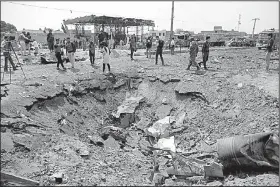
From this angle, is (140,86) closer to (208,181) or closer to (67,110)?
(67,110)

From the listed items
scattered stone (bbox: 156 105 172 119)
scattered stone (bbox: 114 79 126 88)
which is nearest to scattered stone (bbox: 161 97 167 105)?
scattered stone (bbox: 156 105 172 119)

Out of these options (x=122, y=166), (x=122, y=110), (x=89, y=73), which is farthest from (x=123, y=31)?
(x=122, y=166)

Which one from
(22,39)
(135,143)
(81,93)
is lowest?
(135,143)

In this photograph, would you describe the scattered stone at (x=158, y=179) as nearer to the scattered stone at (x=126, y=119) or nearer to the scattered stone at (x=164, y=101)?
the scattered stone at (x=126, y=119)

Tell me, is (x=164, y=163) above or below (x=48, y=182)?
below

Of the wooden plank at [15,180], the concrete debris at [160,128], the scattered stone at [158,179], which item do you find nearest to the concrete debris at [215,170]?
the scattered stone at [158,179]

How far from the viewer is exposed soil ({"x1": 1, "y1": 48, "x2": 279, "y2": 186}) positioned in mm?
4562

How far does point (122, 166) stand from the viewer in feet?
16.9

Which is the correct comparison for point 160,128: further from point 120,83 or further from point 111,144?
point 120,83

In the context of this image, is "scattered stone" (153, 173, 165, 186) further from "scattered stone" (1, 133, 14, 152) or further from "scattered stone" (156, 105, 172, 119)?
"scattered stone" (156, 105, 172, 119)

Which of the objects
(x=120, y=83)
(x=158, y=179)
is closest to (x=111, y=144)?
(x=158, y=179)

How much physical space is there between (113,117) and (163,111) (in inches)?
70.8

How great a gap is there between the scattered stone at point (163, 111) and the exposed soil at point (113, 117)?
36 millimetres

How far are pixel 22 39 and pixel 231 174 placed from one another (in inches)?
459
